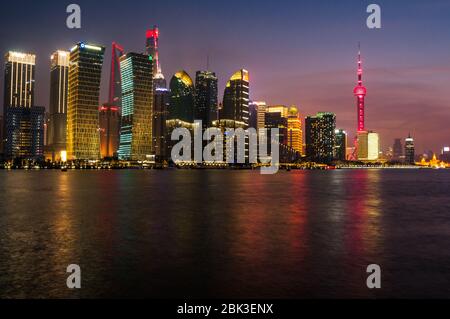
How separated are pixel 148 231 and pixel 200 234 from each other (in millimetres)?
4021

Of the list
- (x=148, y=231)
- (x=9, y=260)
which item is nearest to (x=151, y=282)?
(x=9, y=260)

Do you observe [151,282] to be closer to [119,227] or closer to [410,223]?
[119,227]

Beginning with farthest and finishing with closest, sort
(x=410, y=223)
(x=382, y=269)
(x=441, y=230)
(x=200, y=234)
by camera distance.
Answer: (x=410, y=223), (x=441, y=230), (x=200, y=234), (x=382, y=269)

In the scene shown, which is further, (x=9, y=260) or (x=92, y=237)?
(x=92, y=237)

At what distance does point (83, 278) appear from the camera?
63.5 ft

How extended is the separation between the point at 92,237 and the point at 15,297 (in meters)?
13.6
